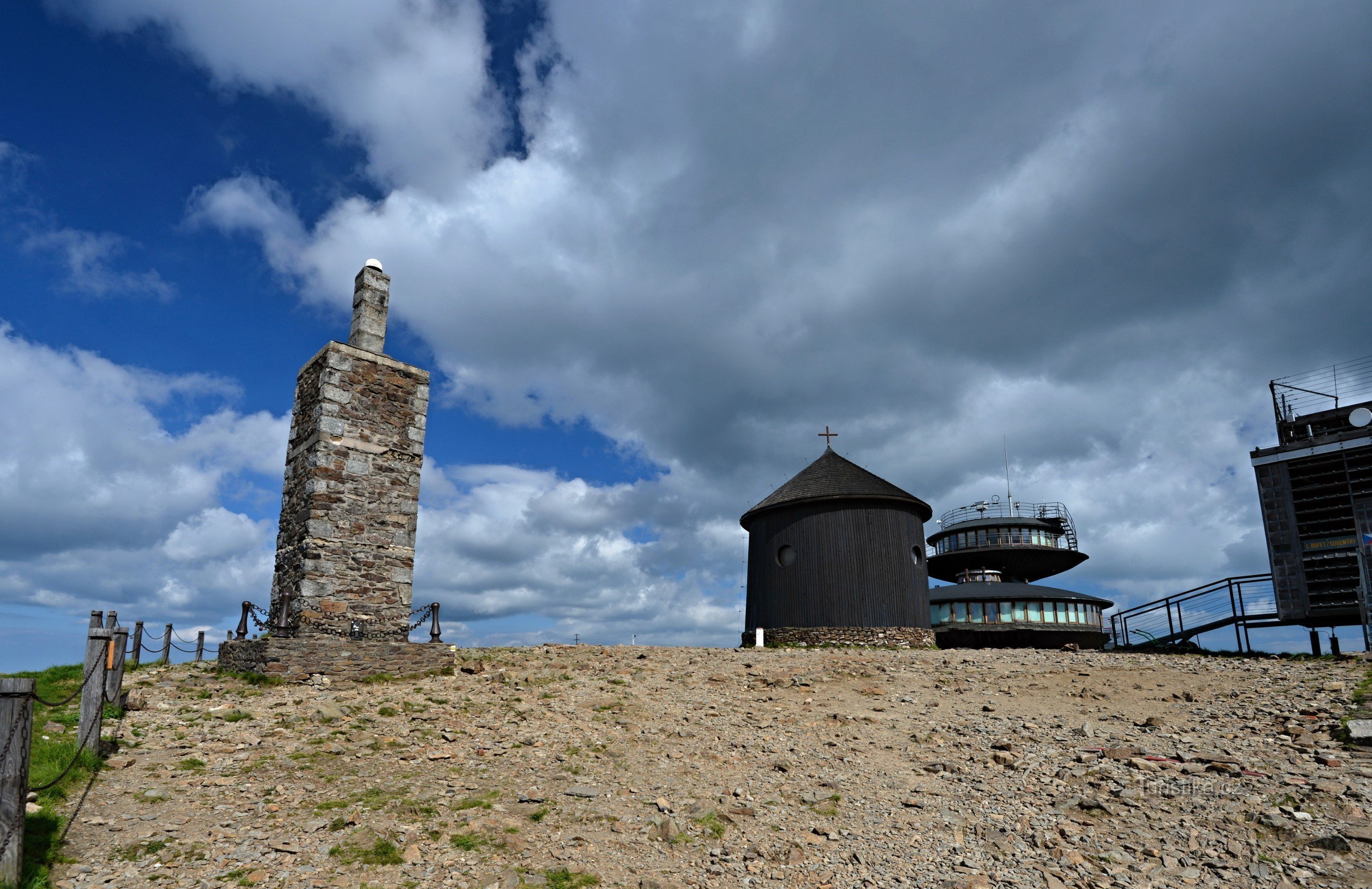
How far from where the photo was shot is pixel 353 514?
1630cm

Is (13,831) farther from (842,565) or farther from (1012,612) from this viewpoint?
(1012,612)

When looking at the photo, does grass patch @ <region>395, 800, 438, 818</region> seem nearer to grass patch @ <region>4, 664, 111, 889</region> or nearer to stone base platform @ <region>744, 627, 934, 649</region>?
grass patch @ <region>4, 664, 111, 889</region>

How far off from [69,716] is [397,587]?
5913mm

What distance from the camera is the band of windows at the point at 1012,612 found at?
104ft

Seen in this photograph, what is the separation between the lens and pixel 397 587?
1666 cm

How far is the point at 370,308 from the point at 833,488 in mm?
16988

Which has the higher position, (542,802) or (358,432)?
(358,432)

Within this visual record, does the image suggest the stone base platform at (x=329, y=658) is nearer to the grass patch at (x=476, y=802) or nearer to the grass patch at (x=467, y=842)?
the grass patch at (x=476, y=802)

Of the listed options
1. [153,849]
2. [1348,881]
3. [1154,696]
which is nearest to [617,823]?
[153,849]

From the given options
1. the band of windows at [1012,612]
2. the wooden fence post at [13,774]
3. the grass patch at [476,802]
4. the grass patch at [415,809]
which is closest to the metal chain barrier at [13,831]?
the wooden fence post at [13,774]

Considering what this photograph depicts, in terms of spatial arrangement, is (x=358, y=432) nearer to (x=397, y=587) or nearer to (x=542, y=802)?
(x=397, y=587)

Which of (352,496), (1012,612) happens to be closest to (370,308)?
(352,496)

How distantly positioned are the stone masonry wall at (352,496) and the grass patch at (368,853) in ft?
27.3

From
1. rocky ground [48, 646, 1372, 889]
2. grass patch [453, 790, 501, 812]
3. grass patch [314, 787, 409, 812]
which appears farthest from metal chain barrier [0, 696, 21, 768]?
grass patch [453, 790, 501, 812]
